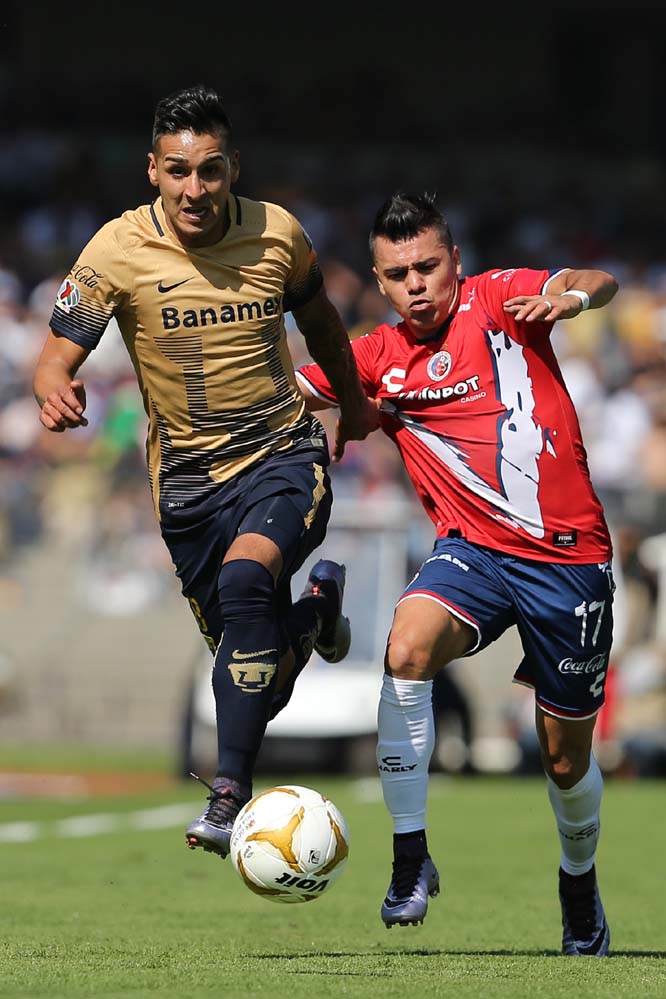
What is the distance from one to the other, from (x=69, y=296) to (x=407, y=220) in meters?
1.29

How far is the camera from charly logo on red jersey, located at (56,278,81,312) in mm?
6656

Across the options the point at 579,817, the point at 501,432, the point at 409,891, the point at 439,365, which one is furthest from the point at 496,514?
the point at 409,891

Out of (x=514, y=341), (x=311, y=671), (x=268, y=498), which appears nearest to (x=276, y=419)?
(x=268, y=498)

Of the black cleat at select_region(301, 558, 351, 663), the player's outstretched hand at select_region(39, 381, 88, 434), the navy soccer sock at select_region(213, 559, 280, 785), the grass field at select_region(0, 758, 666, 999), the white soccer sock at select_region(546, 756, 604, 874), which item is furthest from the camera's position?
the black cleat at select_region(301, 558, 351, 663)

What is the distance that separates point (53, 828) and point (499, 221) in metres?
12.6

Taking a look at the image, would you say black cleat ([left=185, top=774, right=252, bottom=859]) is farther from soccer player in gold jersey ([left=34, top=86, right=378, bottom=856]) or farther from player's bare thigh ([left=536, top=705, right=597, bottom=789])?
player's bare thigh ([left=536, top=705, right=597, bottom=789])

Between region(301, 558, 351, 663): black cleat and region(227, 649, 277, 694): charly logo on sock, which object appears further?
region(301, 558, 351, 663): black cleat

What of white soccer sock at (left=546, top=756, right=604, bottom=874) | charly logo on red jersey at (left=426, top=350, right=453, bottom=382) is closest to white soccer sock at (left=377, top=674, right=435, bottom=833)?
white soccer sock at (left=546, top=756, right=604, bottom=874)

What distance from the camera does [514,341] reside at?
6.97m

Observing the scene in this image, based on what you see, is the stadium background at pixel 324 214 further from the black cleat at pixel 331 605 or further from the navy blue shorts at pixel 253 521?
the navy blue shorts at pixel 253 521

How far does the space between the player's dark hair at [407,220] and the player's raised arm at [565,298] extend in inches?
16.0

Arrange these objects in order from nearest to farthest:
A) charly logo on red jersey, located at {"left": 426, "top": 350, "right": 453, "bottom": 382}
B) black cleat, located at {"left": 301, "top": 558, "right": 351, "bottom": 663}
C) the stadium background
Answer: charly logo on red jersey, located at {"left": 426, "top": 350, "right": 453, "bottom": 382} < black cleat, located at {"left": 301, "top": 558, "right": 351, "bottom": 663} < the stadium background

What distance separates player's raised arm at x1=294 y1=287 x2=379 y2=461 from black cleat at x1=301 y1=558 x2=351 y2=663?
74 cm

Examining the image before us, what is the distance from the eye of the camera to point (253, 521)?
6.73m
